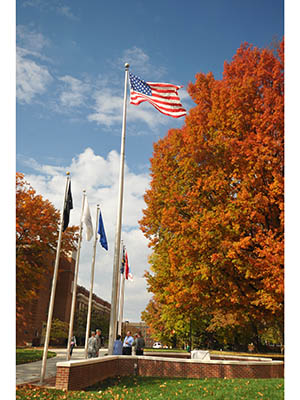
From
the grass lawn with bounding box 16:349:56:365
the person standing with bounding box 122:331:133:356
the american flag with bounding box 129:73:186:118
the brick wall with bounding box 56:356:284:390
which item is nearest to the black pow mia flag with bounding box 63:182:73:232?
the american flag with bounding box 129:73:186:118

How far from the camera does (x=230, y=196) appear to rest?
13734 millimetres

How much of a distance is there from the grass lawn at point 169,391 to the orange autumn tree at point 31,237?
16.9ft

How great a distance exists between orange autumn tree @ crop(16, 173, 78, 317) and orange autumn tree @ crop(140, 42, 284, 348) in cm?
457

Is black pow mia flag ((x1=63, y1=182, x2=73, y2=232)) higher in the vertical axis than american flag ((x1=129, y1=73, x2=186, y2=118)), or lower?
lower

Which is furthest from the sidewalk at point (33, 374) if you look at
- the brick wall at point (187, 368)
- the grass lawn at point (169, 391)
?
the brick wall at point (187, 368)

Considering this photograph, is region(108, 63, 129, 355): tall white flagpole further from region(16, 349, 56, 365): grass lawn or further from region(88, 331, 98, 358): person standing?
region(16, 349, 56, 365): grass lawn

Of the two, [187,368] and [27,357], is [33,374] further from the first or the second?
[27,357]

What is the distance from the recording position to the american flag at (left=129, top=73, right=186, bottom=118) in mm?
15164

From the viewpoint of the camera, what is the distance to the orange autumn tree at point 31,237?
50.1 ft

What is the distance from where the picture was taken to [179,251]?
44.5ft

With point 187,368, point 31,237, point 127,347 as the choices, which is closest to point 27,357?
point 127,347

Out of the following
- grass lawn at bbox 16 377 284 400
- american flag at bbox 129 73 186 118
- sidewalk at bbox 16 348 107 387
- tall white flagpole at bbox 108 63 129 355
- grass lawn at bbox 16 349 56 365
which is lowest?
grass lawn at bbox 16 349 56 365

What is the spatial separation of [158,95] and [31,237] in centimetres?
795
